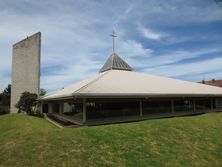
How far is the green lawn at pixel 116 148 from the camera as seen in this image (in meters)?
8.81

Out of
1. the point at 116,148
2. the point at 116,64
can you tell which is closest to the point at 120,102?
the point at 116,148

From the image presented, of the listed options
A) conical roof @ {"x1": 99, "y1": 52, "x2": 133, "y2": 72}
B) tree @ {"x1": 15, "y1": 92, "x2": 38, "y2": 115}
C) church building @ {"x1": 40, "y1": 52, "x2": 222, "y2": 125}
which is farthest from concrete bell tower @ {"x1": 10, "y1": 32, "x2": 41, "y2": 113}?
conical roof @ {"x1": 99, "y1": 52, "x2": 133, "y2": 72}

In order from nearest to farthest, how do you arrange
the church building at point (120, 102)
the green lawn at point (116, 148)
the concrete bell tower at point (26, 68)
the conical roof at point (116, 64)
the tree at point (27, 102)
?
1. the green lawn at point (116, 148)
2. the church building at point (120, 102)
3. the conical roof at point (116, 64)
4. the tree at point (27, 102)
5. the concrete bell tower at point (26, 68)

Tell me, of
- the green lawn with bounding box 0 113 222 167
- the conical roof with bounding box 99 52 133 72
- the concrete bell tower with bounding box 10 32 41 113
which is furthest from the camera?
the concrete bell tower with bounding box 10 32 41 113

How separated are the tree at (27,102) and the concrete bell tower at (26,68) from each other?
70.2 inches

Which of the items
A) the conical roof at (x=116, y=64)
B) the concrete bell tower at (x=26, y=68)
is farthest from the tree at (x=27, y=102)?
the conical roof at (x=116, y=64)

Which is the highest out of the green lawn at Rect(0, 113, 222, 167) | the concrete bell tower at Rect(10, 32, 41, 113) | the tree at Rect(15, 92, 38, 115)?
the concrete bell tower at Rect(10, 32, 41, 113)

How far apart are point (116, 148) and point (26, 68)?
25440mm

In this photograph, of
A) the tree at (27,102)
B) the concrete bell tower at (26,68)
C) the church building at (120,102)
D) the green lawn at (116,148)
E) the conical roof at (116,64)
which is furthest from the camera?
the concrete bell tower at (26,68)

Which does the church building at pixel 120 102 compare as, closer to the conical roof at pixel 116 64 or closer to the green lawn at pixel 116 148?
the green lawn at pixel 116 148

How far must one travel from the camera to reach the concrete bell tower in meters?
31.0

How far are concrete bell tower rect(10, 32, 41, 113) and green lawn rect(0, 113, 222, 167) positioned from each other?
68.2ft

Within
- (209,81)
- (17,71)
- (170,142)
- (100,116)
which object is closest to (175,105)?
(100,116)

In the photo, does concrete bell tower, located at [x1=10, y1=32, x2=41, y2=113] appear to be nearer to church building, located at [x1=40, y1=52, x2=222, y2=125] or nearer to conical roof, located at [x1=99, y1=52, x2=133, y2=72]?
church building, located at [x1=40, y1=52, x2=222, y2=125]
